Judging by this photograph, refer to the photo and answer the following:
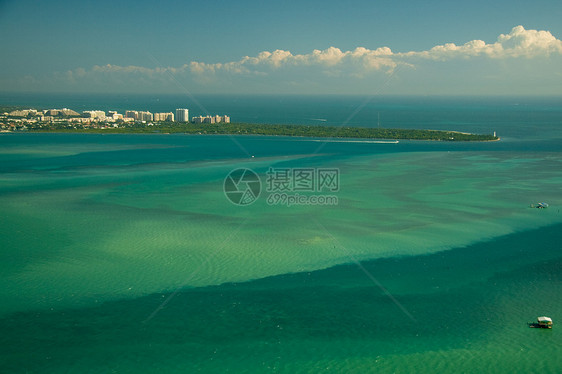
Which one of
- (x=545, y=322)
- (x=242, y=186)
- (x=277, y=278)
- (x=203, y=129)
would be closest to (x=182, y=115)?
(x=203, y=129)

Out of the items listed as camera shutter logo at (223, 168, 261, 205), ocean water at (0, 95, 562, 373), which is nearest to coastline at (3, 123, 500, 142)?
camera shutter logo at (223, 168, 261, 205)

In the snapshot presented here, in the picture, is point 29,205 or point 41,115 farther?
point 41,115

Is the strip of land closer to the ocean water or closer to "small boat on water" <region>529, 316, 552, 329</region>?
the ocean water

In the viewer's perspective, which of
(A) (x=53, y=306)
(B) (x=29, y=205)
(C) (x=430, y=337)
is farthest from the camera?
(B) (x=29, y=205)

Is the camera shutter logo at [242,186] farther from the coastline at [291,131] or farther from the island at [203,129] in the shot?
the island at [203,129]

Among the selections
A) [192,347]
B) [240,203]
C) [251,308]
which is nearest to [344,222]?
[240,203]

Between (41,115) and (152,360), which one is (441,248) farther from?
(41,115)
